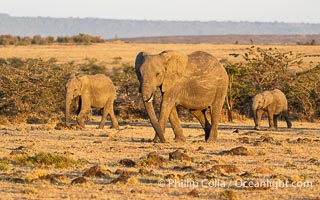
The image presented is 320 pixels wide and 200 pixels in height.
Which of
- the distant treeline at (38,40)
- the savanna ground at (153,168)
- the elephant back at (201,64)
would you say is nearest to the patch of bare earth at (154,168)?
the savanna ground at (153,168)

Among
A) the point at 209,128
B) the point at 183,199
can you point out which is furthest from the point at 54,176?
the point at 209,128

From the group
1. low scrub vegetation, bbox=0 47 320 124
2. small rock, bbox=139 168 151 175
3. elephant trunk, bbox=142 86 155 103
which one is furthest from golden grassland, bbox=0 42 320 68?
small rock, bbox=139 168 151 175

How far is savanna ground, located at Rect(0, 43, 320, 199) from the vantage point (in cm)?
1126

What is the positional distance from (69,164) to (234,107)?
54.9 feet

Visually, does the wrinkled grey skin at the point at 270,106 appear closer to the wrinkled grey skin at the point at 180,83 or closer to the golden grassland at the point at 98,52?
the wrinkled grey skin at the point at 180,83

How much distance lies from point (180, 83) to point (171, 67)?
46 cm

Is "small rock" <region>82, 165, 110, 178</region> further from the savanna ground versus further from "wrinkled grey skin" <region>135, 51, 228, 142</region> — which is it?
"wrinkled grey skin" <region>135, 51, 228, 142</region>

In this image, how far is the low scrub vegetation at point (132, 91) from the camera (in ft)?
92.8

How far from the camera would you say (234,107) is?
29.8 meters

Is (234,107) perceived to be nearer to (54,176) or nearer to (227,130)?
(227,130)

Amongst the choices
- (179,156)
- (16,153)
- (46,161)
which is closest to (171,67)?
(179,156)

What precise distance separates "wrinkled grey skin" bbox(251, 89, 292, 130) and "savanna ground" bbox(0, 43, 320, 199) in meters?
4.49

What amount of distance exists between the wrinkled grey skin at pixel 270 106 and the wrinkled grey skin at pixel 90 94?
4.49 m

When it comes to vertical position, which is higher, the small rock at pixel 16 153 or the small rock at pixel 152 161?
the small rock at pixel 152 161
